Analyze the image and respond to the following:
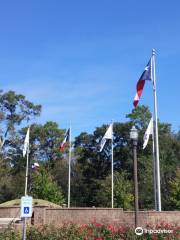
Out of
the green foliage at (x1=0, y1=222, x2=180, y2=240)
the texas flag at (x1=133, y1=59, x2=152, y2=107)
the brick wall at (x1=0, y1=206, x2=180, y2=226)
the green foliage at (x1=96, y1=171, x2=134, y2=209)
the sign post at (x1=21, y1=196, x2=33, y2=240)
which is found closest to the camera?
the sign post at (x1=21, y1=196, x2=33, y2=240)

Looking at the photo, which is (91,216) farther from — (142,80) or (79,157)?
(79,157)

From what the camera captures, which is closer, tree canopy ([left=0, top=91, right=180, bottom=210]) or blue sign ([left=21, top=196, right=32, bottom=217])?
blue sign ([left=21, top=196, right=32, bottom=217])

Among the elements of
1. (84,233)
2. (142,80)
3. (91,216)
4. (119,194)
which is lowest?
(84,233)

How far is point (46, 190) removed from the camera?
54.8 metres

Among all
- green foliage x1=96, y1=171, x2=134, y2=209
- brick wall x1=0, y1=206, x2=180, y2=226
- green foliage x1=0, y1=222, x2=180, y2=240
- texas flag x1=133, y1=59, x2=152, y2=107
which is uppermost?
texas flag x1=133, y1=59, x2=152, y2=107

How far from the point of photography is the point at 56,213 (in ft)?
69.8

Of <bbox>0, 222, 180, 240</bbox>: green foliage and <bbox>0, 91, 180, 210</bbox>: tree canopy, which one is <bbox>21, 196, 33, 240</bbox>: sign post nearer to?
<bbox>0, 222, 180, 240</bbox>: green foliage

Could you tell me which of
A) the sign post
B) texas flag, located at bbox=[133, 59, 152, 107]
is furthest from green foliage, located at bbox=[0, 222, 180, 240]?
texas flag, located at bbox=[133, 59, 152, 107]

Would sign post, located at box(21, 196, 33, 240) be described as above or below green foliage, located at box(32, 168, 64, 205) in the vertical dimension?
below

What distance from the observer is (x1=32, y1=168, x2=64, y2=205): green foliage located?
178 feet
